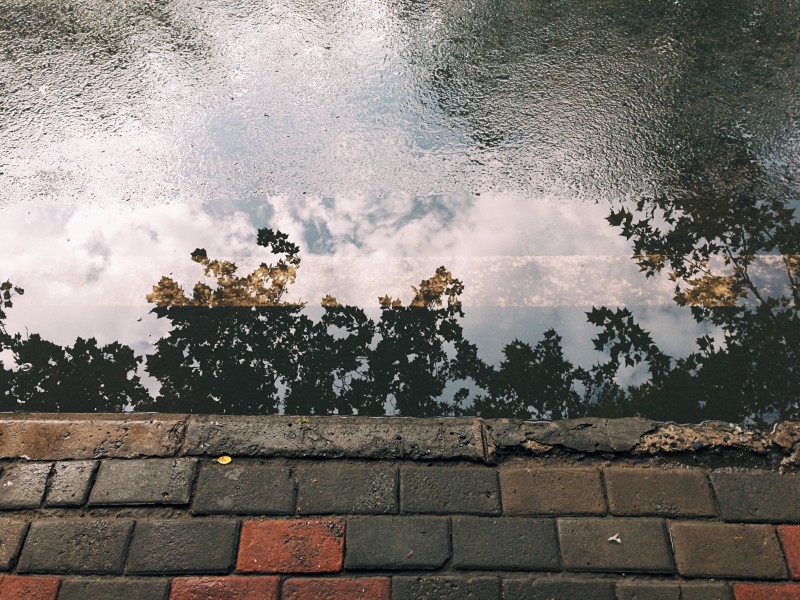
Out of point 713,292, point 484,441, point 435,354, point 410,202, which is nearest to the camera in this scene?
point 484,441

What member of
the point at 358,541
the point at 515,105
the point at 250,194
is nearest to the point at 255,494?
the point at 358,541

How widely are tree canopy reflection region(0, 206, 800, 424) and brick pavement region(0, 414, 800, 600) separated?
0.32 metres

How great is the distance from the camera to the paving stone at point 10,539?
1.90 metres

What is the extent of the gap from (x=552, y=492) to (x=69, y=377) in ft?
6.32

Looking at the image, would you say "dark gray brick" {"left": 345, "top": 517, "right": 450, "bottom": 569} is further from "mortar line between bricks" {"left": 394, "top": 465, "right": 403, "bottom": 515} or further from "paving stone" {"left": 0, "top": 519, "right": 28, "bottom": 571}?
"paving stone" {"left": 0, "top": 519, "right": 28, "bottom": 571}

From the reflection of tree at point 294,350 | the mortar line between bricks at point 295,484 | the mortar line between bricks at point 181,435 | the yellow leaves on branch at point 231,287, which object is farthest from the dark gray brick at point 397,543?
the yellow leaves on branch at point 231,287

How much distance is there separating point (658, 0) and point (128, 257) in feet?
11.7

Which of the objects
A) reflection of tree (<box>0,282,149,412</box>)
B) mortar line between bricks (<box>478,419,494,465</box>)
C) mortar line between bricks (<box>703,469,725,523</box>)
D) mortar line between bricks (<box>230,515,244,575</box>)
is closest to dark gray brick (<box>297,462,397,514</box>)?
mortar line between bricks (<box>230,515,244,575</box>)

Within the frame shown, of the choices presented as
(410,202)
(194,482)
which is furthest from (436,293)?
(194,482)

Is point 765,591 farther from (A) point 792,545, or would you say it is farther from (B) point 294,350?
(B) point 294,350

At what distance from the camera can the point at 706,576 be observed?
187 cm

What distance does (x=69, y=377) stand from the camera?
2.53 meters

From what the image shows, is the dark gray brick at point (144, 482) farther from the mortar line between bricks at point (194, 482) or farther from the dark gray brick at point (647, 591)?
the dark gray brick at point (647, 591)

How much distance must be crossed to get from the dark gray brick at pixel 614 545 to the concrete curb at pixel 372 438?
26 cm
